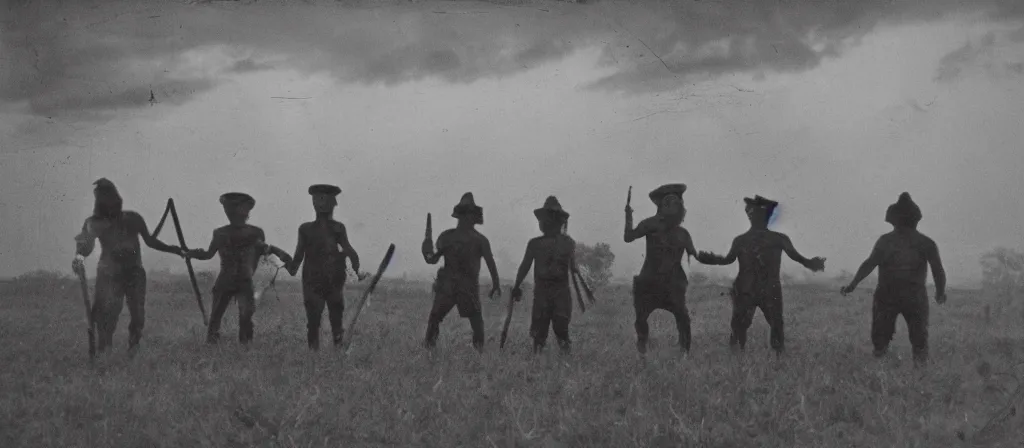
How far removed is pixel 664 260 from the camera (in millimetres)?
10078

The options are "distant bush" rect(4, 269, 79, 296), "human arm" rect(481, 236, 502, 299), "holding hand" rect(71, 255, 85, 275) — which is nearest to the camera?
"holding hand" rect(71, 255, 85, 275)

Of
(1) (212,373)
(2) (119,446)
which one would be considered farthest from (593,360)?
(2) (119,446)

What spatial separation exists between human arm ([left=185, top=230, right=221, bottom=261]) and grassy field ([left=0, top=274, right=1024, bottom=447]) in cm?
127

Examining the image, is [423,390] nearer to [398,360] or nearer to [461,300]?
Answer: [398,360]

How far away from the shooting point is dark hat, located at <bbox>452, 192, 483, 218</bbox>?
1048 centimetres

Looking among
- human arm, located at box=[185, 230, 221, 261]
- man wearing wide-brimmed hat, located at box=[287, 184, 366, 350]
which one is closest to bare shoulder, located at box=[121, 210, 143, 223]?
human arm, located at box=[185, 230, 221, 261]

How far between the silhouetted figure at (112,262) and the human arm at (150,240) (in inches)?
1.3

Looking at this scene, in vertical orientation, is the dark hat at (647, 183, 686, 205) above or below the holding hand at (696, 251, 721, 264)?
above

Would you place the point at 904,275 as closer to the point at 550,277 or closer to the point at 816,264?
the point at 816,264

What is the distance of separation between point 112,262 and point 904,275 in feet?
34.4

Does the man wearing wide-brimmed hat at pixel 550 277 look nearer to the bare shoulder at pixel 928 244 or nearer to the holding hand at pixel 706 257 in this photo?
the holding hand at pixel 706 257

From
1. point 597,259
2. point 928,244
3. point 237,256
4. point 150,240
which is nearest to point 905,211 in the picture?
point 928,244

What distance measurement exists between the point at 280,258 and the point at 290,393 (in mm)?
4028

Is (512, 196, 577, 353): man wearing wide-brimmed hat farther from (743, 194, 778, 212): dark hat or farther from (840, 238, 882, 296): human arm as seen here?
(840, 238, 882, 296): human arm
